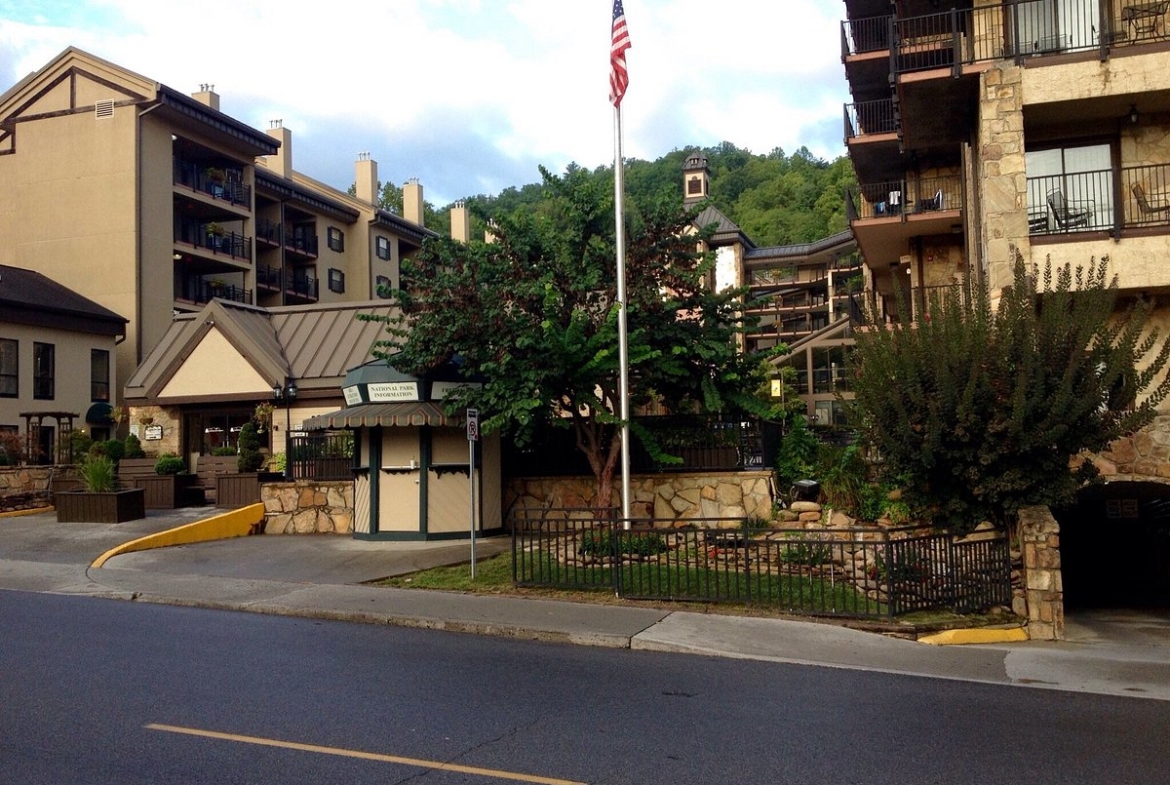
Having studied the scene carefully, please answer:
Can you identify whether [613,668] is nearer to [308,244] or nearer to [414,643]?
[414,643]

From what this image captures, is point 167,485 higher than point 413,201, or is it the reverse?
point 413,201

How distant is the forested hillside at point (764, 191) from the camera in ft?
261

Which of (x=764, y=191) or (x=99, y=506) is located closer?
(x=99, y=506)

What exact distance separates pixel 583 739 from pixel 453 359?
12.3m

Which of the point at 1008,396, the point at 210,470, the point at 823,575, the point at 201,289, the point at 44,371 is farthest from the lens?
the point at 201,289

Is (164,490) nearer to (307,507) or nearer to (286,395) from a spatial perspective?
(286,395)

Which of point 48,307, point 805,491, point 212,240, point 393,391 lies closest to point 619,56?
point 393,391

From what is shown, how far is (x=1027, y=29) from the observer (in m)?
19.6

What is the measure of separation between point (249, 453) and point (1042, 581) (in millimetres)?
17423

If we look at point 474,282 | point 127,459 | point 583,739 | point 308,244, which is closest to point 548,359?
point 474,282

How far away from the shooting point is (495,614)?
486 inches

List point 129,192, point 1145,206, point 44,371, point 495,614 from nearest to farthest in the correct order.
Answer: point 495,614
point 1145,206
point 44,371
point 129,192

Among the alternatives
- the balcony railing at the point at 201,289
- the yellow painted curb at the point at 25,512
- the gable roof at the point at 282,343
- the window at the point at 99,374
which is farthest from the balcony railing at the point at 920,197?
the balcony railing at the point at 201,289

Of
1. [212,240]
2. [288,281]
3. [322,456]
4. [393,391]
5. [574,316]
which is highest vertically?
[212,240]
